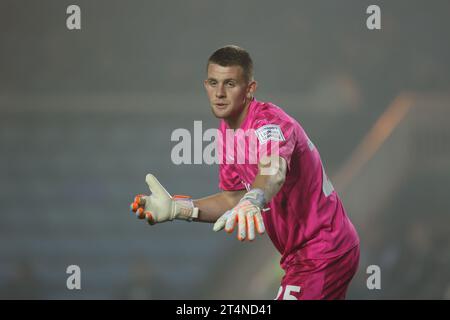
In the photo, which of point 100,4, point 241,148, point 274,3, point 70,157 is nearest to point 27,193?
point 70,157

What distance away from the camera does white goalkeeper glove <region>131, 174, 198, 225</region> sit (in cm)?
380

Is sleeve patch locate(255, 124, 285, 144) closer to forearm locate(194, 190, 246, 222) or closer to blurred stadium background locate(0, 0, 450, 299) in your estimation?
forearm locate(194, 190, 246, 222)

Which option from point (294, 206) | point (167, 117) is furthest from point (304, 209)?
point (167, 117)

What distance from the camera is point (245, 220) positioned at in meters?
2.92

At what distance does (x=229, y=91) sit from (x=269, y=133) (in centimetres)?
46

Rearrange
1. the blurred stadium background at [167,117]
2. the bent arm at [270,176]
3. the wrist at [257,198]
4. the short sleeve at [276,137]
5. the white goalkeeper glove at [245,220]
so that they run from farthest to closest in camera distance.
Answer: the blurred stadium background at [167,117], the short sleeve at [276,137], the bent arm at [270,176], the wrist at [257,198], the white goalkeeper glove at [245,220]

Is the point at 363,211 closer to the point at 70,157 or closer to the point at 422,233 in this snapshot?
the point at 422,233

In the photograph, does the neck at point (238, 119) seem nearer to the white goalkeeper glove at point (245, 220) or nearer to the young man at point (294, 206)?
the young man at point (294, 206)

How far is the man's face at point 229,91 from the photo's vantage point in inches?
146

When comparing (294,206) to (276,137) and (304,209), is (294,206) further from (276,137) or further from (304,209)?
(276,137)

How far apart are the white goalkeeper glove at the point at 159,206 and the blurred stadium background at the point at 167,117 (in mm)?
2300

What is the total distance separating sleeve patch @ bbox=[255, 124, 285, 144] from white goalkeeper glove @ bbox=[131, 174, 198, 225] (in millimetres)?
770

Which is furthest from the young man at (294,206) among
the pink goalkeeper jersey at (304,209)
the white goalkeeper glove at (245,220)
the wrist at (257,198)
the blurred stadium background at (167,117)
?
the blurred stadium background at (167,117)
